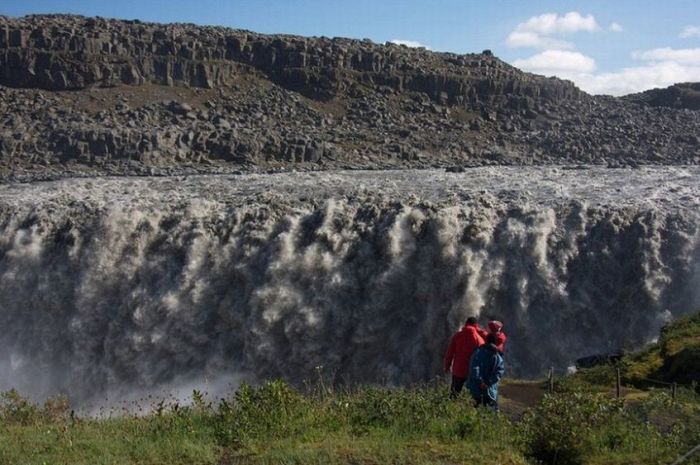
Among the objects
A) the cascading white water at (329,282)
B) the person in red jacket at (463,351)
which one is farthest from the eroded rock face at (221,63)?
the person in red jacket at (463,351)

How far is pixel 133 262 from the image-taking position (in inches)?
975

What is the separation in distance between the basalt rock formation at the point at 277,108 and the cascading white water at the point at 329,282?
9663 millimetres

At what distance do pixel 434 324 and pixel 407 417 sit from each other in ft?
39.7

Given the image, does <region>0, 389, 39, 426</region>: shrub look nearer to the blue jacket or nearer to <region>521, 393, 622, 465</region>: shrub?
the blue jacket

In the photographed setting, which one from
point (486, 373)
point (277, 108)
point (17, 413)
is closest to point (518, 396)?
point (486, 373)

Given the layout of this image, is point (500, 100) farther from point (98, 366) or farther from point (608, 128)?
point (98, 366)

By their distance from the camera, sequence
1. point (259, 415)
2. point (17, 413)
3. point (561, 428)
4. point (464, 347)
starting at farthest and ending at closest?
1. point (464, 347)
2. point (17, 413)
3. point (259, 415)
4. point (561, 428)

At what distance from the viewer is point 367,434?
9.77 metres

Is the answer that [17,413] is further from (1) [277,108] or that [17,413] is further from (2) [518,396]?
(1) [277,108]

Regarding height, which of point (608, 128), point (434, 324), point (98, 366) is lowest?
point (98, 366)

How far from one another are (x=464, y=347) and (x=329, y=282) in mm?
11196

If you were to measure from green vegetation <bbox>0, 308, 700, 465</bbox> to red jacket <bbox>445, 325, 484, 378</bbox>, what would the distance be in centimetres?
105

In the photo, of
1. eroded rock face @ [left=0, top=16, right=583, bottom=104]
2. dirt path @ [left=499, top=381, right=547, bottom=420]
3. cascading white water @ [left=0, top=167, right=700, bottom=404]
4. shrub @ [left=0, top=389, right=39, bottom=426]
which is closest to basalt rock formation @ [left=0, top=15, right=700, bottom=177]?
eroded rock face @ [left=0, top=16, right=583, bottom=104]

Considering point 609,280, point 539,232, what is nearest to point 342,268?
point 539,232
